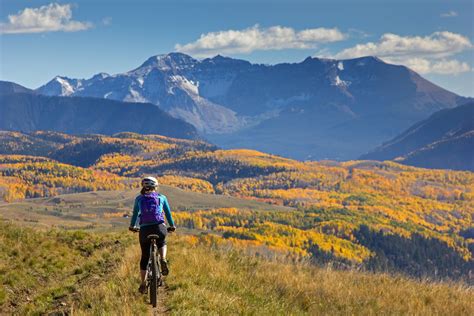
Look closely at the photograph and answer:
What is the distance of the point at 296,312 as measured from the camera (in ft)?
52.3

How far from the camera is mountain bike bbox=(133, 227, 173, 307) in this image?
15180 millimetres

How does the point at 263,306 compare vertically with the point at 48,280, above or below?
above

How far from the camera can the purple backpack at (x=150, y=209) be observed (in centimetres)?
1738

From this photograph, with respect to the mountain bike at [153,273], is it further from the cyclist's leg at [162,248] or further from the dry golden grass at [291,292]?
the dry golden grass at [291,292]

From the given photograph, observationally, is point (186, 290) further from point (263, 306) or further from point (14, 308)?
point (14, 308)

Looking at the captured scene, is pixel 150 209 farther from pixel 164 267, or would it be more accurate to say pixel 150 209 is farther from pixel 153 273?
pixel 153 273

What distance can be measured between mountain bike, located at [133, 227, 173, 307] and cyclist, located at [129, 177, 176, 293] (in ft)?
0.73

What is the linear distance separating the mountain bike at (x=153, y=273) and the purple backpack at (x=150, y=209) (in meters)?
0.55

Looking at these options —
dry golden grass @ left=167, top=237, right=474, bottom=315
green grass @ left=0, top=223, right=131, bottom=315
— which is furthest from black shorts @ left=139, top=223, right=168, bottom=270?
green grass @ left=0, top=223, right=131, bottom=315

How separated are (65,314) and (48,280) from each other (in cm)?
964

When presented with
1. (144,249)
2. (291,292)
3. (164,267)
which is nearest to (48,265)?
(144,249)

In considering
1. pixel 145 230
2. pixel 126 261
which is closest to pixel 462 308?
pixel 145 230

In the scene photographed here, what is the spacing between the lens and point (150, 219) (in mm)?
17375

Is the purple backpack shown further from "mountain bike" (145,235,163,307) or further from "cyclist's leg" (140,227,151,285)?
"mountain bike" (145,235,163,307)
